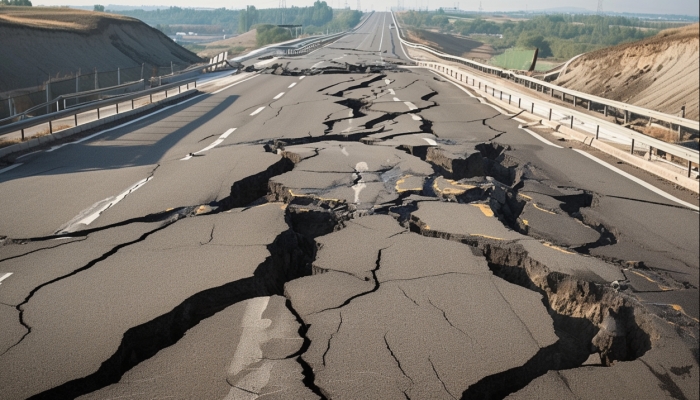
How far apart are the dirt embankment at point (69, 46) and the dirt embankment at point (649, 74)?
25087 millimetres

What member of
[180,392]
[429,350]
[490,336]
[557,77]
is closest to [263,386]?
[180,392]

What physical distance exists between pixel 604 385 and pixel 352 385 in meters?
1.52

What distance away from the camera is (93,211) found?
7.41 m

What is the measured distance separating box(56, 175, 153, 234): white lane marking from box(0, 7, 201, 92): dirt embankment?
26.1 m

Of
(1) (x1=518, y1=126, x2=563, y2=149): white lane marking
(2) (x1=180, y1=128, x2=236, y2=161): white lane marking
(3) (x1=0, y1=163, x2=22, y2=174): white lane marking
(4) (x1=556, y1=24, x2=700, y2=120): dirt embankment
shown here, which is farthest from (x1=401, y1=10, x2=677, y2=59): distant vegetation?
(3) (x1=0, y1=163, x2=22, y2=174): white lane marking

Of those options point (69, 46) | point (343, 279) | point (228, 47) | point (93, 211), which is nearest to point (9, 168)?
point (93, 211)

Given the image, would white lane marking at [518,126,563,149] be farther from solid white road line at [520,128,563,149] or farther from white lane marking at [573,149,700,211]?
white lane marking at [573,149,700,211]

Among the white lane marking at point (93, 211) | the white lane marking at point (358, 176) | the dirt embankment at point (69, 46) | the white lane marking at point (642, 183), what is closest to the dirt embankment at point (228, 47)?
the dirt embankment at point (69, 46)

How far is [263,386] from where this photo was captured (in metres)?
3.70

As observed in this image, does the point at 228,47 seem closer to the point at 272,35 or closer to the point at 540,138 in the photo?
the point at 272,35

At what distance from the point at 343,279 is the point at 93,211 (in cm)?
366

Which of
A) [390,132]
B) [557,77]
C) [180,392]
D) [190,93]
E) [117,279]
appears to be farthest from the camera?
[557,77]

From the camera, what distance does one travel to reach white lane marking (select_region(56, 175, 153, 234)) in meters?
6.86

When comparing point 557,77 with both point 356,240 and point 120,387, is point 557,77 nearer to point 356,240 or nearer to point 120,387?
point 356,240
